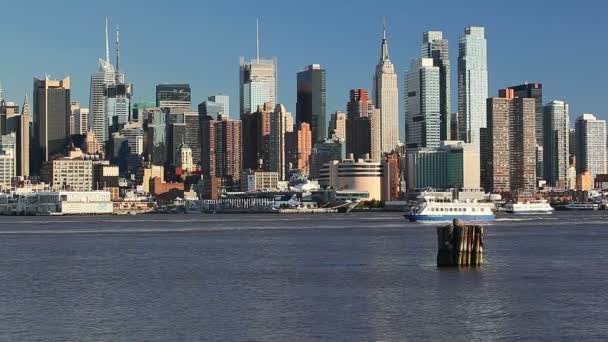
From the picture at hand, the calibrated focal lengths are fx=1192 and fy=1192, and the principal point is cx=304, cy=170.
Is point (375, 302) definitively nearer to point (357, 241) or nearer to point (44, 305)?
point (44, 305)

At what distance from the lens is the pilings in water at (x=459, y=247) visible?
73.3 m

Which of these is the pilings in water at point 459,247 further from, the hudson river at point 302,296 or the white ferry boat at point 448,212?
the white ferry boat at point 448,212

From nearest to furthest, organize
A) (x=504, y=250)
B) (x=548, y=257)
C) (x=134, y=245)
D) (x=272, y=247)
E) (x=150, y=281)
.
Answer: (x=150, y=281), (x=548, y=257), (x=504, y=250), (x=272, y=247), (x=134, y=245)

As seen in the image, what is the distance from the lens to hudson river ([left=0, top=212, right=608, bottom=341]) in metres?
47.6

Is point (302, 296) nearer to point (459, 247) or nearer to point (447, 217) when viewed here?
point (459, 247)

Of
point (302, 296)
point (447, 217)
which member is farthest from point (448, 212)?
point (302, 296)

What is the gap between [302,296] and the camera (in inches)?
2336

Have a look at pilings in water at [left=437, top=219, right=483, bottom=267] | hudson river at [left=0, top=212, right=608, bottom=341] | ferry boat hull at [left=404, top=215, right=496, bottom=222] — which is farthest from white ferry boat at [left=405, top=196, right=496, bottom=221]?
pilings in water at [left=437, top=219, right=483, bottom=267]

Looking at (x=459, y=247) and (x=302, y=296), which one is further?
(x=459, y=247)

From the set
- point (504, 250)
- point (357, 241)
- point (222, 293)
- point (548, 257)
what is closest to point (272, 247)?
point (357, 241)

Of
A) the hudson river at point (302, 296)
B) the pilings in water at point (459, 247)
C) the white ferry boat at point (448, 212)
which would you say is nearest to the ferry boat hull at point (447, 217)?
the white ferry boat at point (448, 212)

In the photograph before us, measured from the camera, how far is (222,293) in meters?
61.2

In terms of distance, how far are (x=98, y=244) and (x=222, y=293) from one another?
56.5 m

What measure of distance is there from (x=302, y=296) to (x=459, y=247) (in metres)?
17.2
